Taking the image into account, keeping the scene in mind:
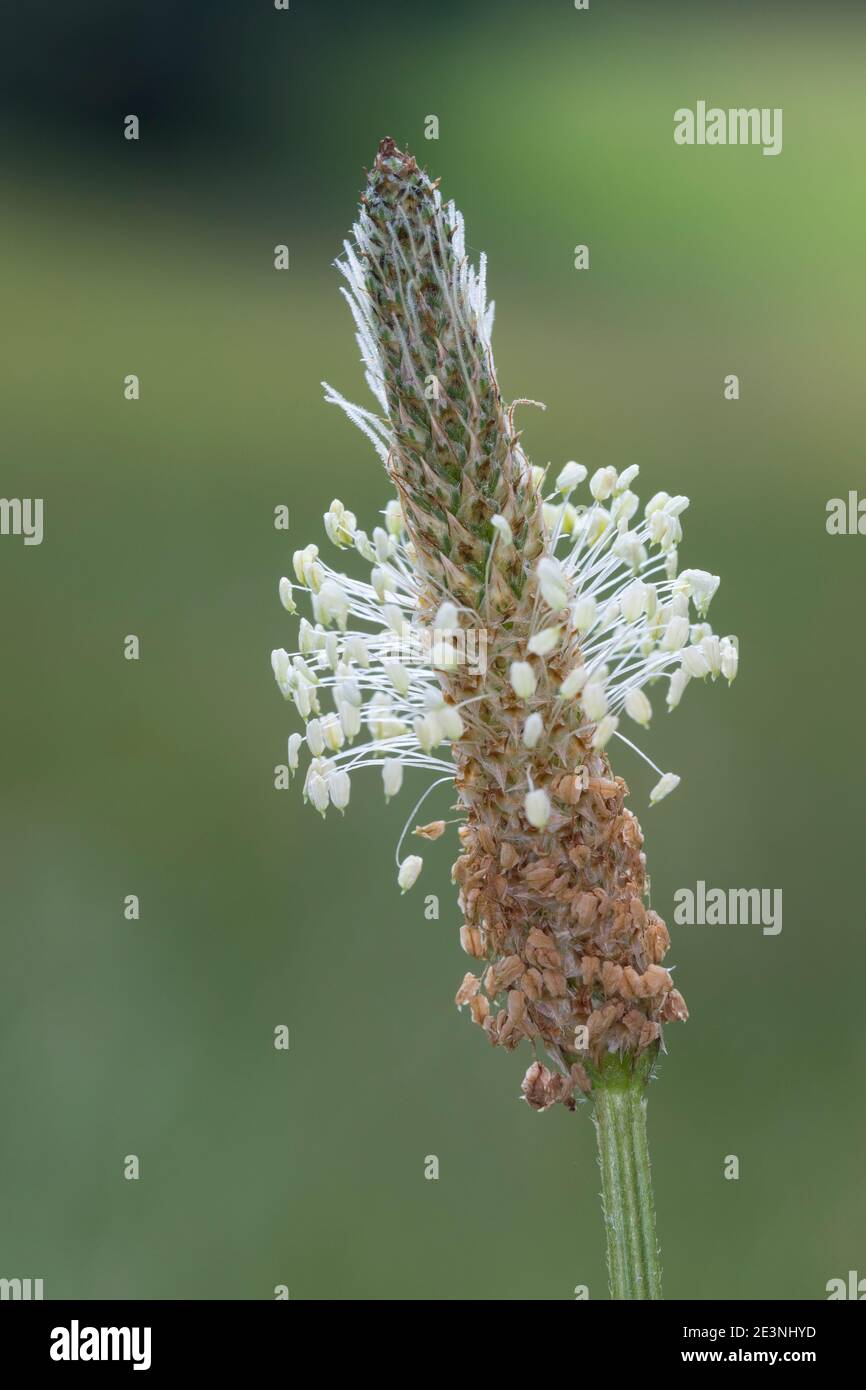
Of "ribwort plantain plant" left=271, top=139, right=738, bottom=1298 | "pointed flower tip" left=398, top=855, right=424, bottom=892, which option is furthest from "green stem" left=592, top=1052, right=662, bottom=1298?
"pointed flower tip" left=398, top=855, right=424, bottom=892

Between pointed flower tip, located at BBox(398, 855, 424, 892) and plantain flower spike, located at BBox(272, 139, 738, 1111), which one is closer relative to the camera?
plantain flower spike, located at BBox(272, 139, 738, 1111)

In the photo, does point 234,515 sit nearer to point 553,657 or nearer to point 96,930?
point 96,930

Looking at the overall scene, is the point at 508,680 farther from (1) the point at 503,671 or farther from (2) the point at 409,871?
(2) the point at 409,871

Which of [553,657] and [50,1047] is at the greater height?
[553,657]

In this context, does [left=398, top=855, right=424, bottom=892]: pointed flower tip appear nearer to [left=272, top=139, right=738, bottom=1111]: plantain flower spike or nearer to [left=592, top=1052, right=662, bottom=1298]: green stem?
[left=272, top=139, right=738, bottom=1111]: plantain flower spike

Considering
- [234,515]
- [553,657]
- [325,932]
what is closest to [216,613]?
[234,515]

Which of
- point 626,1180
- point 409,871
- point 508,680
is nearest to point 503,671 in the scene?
point 508,680

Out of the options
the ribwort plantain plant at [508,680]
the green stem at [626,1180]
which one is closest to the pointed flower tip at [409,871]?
the ribwort plantain plant at [508,680]
